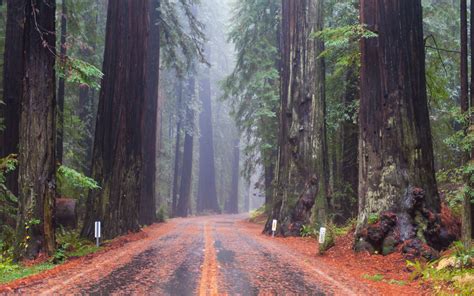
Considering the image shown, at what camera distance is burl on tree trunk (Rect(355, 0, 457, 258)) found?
8945 millimetres

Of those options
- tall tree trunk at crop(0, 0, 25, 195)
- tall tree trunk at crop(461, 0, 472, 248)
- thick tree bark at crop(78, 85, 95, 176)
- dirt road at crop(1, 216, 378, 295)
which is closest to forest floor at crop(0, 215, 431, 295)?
dirt road at crop(1, 216, 378, 295)

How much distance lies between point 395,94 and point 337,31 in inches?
71.8

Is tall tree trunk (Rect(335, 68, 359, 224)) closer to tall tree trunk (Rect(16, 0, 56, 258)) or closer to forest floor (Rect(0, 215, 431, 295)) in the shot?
forest floor (Rect(0, 215, 431, 295))

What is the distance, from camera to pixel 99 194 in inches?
507

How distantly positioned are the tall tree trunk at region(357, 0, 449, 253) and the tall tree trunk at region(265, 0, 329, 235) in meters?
4.67

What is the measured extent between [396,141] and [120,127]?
797cm

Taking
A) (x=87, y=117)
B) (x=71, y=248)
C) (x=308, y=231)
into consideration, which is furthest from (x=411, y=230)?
(x=87, y=117)

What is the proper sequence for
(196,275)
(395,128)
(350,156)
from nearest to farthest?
(196,275) < (395,128) < (350,156)

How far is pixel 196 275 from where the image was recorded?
722 cm

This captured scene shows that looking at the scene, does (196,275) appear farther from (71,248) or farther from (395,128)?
(395,128)

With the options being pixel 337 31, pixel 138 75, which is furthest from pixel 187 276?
pixel 138 75

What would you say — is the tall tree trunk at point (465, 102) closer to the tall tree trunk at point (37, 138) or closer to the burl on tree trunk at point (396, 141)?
the burl on tree trunk at point (396, 141)

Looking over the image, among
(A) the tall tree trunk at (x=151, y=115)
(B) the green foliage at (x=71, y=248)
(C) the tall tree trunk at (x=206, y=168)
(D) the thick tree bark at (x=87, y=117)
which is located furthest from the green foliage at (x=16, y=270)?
(C) the tall tree trunk at (x=206, y=168)

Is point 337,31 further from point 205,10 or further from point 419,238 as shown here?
point 205,10
